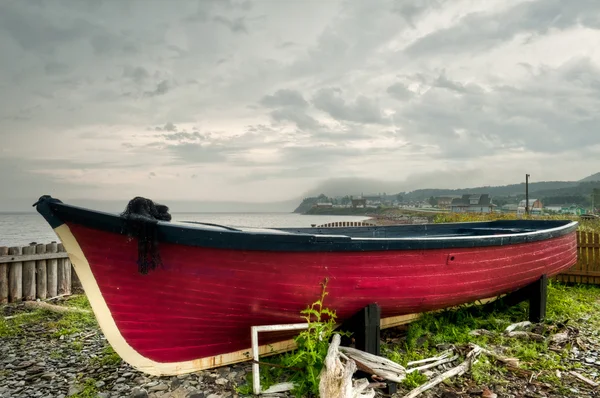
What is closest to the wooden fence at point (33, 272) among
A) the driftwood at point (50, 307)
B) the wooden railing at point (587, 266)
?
the driftwood at point (50, 307)

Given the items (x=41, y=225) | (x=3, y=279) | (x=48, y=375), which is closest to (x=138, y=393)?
(x=48, y=375)

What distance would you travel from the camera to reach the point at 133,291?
400 cm

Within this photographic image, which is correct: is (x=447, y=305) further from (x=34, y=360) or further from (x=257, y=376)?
(x=34, y=360)

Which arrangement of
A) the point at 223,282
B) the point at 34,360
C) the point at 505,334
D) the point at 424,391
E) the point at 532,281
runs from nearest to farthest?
the point at 223,282 → the point at 424,391 → the point at 34,360 → the point at 505,334 → the point at 532,281

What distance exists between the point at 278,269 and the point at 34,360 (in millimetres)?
3712

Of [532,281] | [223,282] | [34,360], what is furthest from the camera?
[532,281]

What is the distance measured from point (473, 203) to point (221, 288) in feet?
329

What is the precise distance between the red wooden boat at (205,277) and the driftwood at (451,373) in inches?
34.3

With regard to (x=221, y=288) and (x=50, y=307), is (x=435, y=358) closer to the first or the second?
(x=221, y=288)

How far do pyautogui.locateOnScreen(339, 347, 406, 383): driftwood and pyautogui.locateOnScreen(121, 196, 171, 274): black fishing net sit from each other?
7.27ft

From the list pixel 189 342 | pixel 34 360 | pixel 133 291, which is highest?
pixel 133 291

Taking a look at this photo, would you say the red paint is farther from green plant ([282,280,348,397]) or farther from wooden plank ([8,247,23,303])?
wooden plank ([8,247,23,303])

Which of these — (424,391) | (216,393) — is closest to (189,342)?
(216,393)

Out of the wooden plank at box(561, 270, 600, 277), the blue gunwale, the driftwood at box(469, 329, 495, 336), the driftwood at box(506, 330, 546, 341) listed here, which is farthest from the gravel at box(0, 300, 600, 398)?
the wooden plank at box(561, 270, 600, 277)
